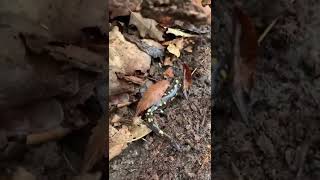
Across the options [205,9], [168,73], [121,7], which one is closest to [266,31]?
[205,9]

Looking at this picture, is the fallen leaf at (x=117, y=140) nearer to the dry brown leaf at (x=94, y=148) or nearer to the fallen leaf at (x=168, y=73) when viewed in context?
the dry brown leaf at (x=94, y=148)

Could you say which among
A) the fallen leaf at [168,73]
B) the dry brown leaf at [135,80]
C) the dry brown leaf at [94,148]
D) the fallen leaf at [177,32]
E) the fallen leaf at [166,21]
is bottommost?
the dry brown leaf at [94,148]

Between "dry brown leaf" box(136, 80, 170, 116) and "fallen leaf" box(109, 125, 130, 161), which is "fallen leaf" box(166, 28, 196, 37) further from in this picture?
"fallen leaf" box(109, 125, 130, 161)

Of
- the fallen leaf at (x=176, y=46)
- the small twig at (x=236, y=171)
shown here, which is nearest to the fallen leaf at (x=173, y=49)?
the fallen leaf at (x=176, y=46)

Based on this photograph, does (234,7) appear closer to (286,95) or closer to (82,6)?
(286,95)

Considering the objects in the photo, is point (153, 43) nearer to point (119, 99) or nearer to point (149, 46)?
point (149, 46)

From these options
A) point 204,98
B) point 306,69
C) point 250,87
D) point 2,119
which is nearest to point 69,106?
point 2,119
